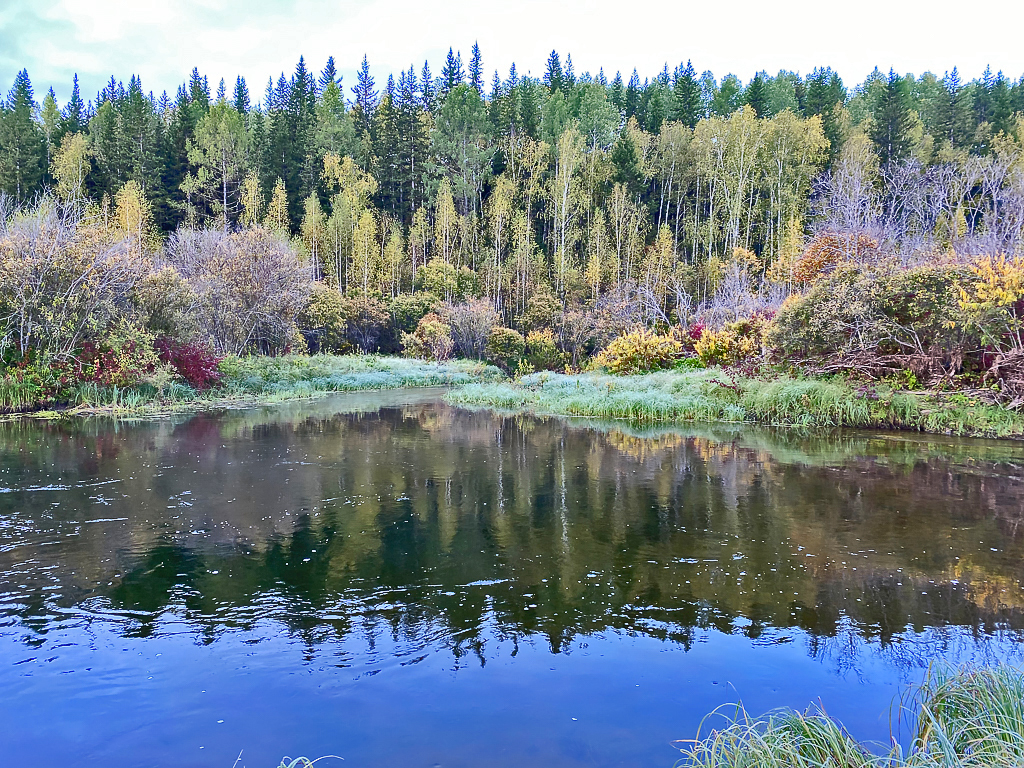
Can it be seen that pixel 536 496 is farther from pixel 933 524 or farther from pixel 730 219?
pixel 730 219

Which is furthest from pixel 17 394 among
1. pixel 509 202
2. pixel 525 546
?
pixel 509 202

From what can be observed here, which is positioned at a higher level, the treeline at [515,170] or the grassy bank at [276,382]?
the treeline at [515,170]

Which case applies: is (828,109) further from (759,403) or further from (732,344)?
(759,403)

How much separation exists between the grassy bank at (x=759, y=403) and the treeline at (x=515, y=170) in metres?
19.4

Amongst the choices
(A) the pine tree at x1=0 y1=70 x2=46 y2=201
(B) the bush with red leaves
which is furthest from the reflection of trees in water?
(A) the pine tree at x1=0 y1=70 x2=46 y2=201

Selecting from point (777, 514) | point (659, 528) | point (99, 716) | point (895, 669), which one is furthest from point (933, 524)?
point (99, 716)

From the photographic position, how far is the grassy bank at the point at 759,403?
513 inches

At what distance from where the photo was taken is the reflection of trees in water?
471 centimetres

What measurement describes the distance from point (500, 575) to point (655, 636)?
4.83 feet

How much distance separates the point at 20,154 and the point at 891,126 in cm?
5527

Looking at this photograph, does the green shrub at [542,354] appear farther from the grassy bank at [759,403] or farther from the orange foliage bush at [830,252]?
the orange foliage bush at [830,252]

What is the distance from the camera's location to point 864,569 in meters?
5.75

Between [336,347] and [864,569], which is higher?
[336,347]

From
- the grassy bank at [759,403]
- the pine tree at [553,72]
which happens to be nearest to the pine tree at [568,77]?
the pine tree at [553,72]
